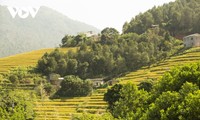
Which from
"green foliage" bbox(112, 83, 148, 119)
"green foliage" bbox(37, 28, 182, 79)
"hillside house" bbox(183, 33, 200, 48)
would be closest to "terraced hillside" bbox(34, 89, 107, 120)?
"green foliage" bbox(37, 28, 182, 79)

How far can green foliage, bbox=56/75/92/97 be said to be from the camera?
65812 mm

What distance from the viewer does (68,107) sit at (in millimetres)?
57875

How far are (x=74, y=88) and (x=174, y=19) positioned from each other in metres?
43.4

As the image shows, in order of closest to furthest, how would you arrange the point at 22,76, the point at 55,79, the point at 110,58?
the point at 55,79, the point at 22,76, the point at 110,58

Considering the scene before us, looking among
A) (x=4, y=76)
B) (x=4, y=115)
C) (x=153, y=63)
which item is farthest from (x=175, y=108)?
(x=4, y=76)

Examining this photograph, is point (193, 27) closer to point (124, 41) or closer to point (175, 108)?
point (124, 41)

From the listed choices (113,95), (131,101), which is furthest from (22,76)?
(131,101)

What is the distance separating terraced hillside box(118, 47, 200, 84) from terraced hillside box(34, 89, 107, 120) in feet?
21.1

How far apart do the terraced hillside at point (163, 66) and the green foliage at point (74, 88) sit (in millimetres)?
5821

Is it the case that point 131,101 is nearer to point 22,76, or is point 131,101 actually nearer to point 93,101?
point 93,101

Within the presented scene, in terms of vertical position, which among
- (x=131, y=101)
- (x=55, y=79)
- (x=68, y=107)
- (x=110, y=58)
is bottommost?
(x=68, y=107)

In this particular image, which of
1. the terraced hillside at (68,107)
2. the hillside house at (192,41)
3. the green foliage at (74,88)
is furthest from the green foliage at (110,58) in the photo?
the terraced hillside at (68,107)

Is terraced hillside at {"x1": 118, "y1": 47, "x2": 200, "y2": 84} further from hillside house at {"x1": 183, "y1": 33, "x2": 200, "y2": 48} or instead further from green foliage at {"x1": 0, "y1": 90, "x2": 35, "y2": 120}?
green foliage at {"x1": 0, "y1": 90, "x2": 35, "y2": 120}

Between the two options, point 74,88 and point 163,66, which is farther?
point 163,66
